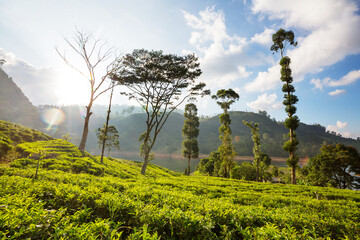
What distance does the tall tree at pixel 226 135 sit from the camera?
29375mm

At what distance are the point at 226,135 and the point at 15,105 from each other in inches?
6649

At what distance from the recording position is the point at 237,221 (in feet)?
11.9

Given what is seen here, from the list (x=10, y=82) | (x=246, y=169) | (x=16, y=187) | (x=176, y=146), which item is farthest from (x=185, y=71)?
(x=10, y=82)

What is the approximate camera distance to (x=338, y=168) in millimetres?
26922

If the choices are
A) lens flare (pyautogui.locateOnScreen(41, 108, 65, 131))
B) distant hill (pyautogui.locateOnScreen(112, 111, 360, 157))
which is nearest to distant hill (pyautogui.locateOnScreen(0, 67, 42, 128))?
lens flare (pyautogui.locateOnScreen(41, 108, 65, 131))

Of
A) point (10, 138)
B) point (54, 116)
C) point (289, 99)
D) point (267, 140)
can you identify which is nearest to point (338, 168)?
point (289, 99)

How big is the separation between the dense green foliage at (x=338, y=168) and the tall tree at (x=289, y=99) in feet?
29.1

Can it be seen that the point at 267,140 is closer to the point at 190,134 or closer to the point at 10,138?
the point at 190,134

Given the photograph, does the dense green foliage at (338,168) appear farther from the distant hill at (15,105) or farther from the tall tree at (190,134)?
the distant hill at (15,105)

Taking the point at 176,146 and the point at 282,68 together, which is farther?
the point at 176,146

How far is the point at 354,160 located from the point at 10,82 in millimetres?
206259

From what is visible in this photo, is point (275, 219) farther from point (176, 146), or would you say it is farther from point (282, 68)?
point (176, 146)

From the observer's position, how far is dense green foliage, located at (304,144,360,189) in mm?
26188

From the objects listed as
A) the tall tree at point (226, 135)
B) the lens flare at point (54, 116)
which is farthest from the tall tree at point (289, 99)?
the lens flare at point (54, 116)
